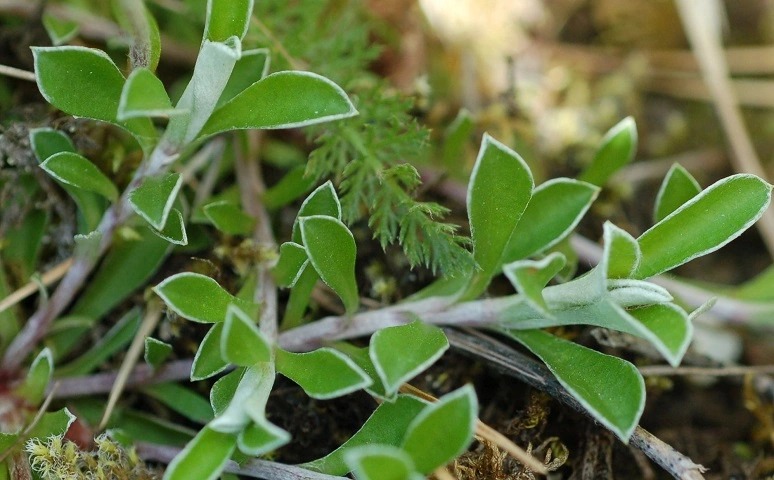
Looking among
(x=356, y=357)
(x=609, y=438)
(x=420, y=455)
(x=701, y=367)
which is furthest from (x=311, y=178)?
(x=701, y=367)

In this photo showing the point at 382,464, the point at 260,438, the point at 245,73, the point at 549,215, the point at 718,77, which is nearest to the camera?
the point at 382,464

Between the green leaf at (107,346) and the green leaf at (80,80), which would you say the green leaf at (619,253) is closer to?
the green leaf at (80,80)

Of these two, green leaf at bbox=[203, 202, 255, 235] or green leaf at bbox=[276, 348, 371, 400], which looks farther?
green leaf at bbox=[203, 202, 255, 235]

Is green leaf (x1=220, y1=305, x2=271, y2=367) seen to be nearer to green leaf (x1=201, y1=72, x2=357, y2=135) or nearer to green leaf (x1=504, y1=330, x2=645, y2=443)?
green leaf (x1=201, y1=72, x2=357, y2=135)

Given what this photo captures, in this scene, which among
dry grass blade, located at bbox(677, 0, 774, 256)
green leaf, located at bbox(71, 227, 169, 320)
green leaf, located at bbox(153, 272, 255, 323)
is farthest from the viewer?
dry grass blade, located at bbox(677, 0, 774, 256)

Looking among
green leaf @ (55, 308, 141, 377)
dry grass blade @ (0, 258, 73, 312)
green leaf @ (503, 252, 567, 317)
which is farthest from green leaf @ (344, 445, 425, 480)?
dry grass blade @ (0, 258, 73, 312)

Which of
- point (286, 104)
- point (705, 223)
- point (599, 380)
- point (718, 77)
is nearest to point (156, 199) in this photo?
point (286, 104)

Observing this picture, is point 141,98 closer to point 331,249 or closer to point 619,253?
point 331,249
